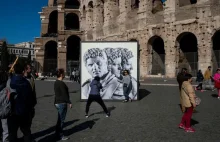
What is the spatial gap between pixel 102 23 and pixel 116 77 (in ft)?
73.3

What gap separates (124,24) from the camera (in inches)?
1121

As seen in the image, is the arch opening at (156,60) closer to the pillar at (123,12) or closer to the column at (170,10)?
the column at (170,10)

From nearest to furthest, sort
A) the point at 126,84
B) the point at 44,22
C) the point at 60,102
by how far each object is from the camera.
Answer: the point at 60,102 → the point at 126,84 → the point at 44,22

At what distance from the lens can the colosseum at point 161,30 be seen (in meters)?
22.3

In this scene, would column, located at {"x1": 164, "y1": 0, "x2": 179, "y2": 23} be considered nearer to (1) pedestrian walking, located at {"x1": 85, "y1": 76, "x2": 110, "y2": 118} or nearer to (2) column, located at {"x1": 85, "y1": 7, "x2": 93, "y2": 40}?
(2) column, located at {"x1": 85, "y1": 7, "x2": 93, "y2": 40}

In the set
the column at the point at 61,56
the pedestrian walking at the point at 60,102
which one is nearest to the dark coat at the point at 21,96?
the pedestrian walking at the point at 60,102

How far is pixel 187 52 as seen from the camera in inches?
973

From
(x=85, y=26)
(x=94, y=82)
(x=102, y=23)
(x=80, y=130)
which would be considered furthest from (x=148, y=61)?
(x=80, y=130)

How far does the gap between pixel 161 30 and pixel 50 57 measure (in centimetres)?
2232

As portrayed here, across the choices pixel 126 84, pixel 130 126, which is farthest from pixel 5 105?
pixel 126 84

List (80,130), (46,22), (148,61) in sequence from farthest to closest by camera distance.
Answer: (46,22) < (148,61) < (80,130)

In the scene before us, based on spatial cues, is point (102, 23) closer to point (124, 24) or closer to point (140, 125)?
point (124, 24)

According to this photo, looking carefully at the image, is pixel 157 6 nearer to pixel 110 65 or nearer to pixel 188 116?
pixel 110 65

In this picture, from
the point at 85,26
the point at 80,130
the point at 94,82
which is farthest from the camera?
the point at 85,26
